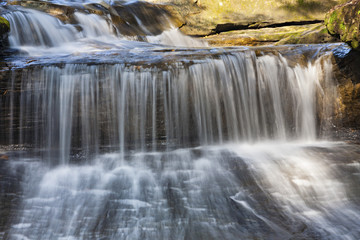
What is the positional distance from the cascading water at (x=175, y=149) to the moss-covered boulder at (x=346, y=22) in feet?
2.79

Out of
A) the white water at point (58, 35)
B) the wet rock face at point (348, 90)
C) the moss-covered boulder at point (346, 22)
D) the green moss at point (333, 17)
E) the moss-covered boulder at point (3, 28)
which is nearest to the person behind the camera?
the moss-covered boulder at point (346, 22)

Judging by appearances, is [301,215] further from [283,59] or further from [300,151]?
[283,59]

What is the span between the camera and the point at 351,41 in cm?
421

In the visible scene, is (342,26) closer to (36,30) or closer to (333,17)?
(333,17)

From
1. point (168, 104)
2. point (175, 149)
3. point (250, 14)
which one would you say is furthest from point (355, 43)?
point (250, 14)

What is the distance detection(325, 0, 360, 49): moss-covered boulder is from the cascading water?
2.79ft

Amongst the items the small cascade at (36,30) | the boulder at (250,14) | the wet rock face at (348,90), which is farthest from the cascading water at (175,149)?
the boulder at (250,14)

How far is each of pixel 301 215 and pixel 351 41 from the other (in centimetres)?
264

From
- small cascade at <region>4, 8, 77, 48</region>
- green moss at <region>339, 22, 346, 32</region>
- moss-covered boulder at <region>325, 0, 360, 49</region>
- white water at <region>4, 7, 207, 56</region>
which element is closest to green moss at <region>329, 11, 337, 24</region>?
moss-covered boulder at <region>325, 0, 360, 49</region>

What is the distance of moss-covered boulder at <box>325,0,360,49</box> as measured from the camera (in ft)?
13.0

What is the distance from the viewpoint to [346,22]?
4.14 meters

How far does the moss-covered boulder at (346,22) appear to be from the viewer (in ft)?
13.0

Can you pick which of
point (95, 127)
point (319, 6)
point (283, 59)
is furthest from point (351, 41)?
point (319, 6)

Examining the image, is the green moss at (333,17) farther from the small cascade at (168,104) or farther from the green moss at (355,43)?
the small cascade at (168,104)
